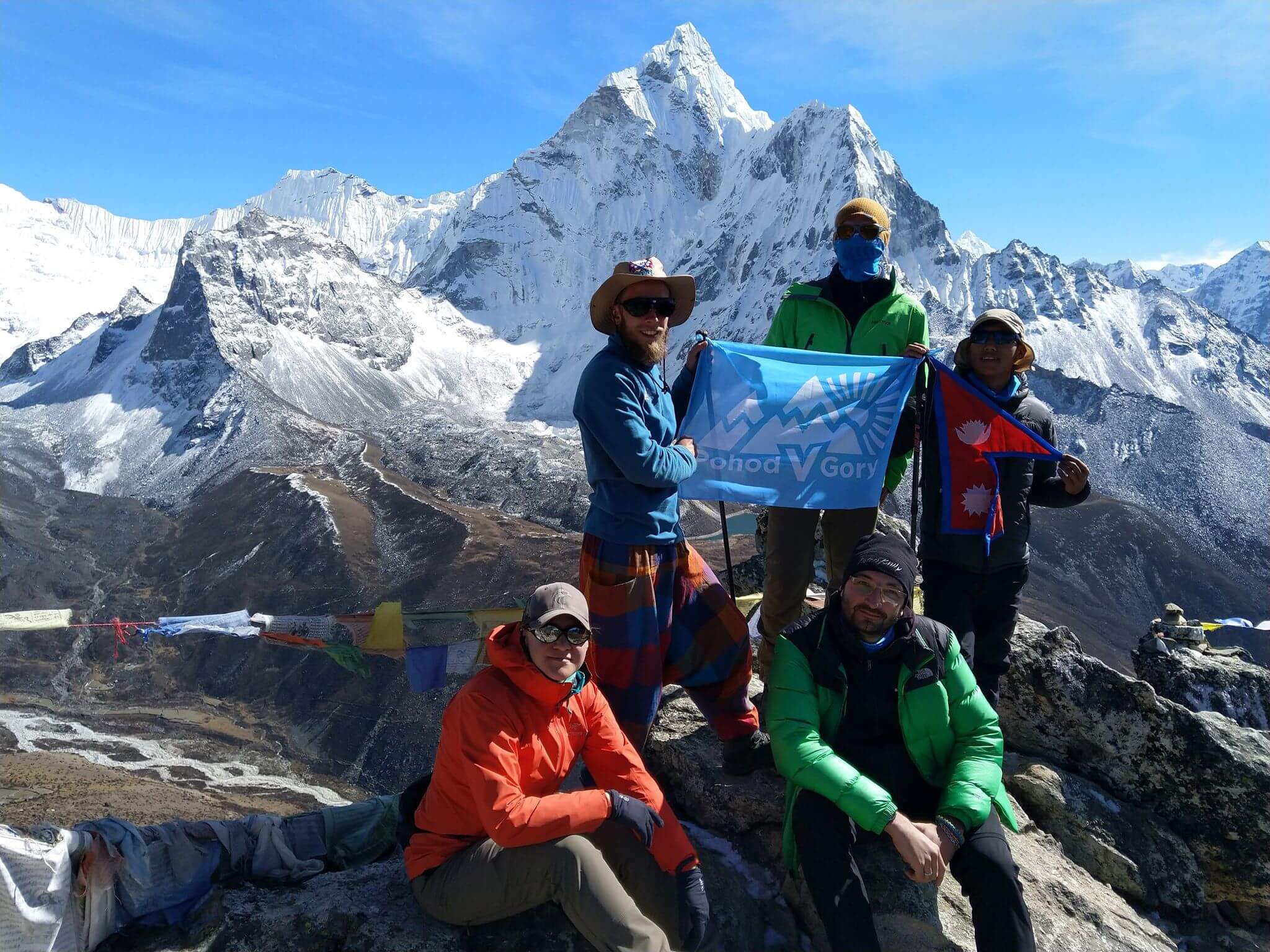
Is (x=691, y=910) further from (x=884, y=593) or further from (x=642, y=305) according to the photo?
(x=642, y=305)

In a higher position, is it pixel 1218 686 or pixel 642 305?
pixel 642 305

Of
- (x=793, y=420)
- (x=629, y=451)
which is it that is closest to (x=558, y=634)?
(x=629, y=451)

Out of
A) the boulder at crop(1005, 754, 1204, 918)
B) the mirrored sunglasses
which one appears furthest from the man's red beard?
the boulder at crop(1005, 754, 1204, 918)

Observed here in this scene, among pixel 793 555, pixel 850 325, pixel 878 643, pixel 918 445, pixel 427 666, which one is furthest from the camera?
pixel 427 666

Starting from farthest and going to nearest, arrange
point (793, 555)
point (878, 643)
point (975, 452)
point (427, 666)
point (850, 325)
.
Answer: point (427, 666) → point (850, 325) → point (793, 555) → point (975, 452) → point (878, 643)

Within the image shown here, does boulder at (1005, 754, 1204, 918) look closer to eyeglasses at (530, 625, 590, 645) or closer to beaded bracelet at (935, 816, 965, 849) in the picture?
beaded bracelet at (935, 816, 965, 849)

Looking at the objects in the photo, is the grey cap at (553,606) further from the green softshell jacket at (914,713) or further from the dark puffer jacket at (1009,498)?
the dark puffer jacket at (1009,498)
